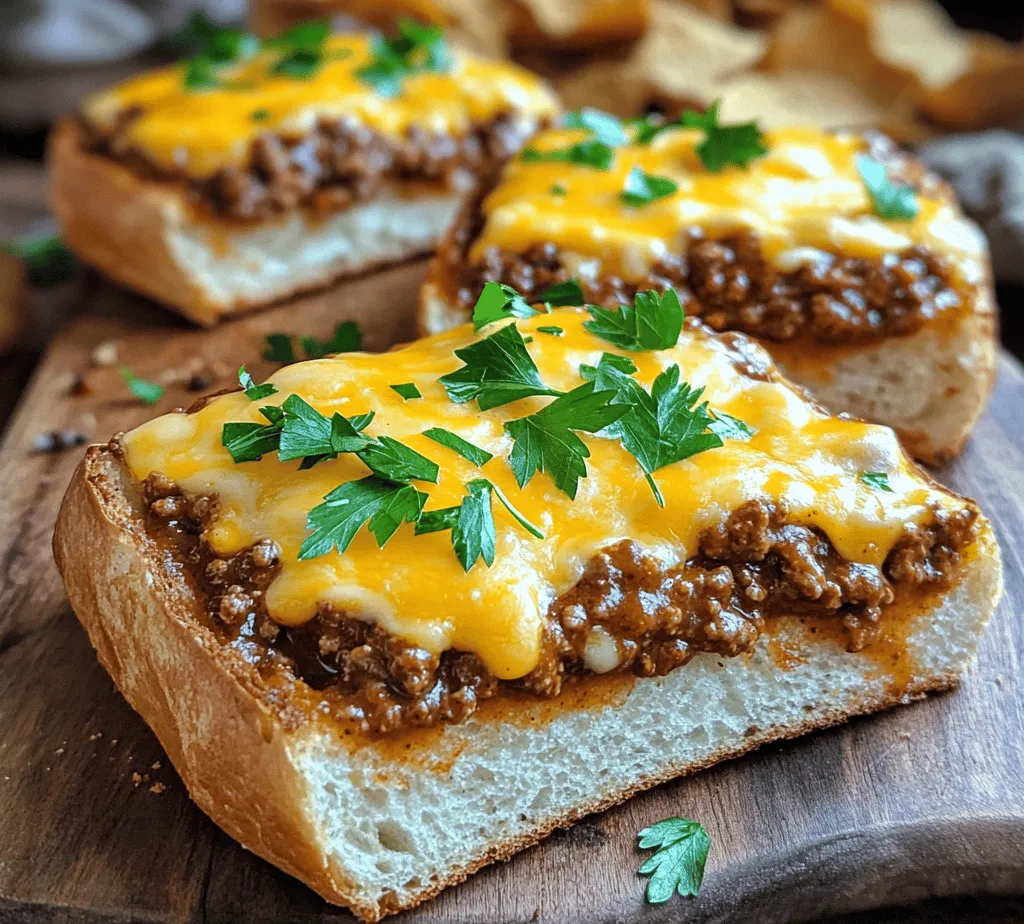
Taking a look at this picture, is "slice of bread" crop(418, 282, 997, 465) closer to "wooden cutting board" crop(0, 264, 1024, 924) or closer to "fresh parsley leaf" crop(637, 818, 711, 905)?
"wooden cutting board" crop(0, 264, 1024, 924)

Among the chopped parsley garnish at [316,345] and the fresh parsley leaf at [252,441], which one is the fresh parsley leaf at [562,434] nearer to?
the fresh parsley leaf at [252,441]

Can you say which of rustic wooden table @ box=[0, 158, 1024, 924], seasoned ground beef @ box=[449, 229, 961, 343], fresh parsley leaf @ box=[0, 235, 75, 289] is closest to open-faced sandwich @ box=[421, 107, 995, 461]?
seasoned ground beef @ box=[449, 229, 961, 343]

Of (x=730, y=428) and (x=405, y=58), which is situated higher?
(x=730, y=428)

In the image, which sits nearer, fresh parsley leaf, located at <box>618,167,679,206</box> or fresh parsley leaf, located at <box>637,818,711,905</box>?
fresh parsley leaf, located at <box>637,818,711,905</box>

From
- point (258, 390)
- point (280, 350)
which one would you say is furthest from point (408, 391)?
point (280, 350)

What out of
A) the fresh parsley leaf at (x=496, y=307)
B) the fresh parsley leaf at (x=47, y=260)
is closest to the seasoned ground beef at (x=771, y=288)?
the fresh parsley leaf at (x=496, y=307)

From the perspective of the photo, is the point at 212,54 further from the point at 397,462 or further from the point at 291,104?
the point at 397,462

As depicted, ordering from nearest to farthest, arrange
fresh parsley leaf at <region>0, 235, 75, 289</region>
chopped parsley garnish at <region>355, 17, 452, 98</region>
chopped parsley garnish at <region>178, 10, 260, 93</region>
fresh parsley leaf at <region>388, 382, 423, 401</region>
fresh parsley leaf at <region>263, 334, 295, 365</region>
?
1. fresh parsley leaf at <region>388, 382, 423, 401</region>
2. fresh parsley leaf at <region>263, 334, 295, 365</region>
3. chopped parsley garnish at <region>178, 10, 260, 93</region>
4. chopped parsley garnish at <region>355, 17, 452, 98</region>
5. fresh parsley leaf at <region>0, 235, 75, 289</region>
